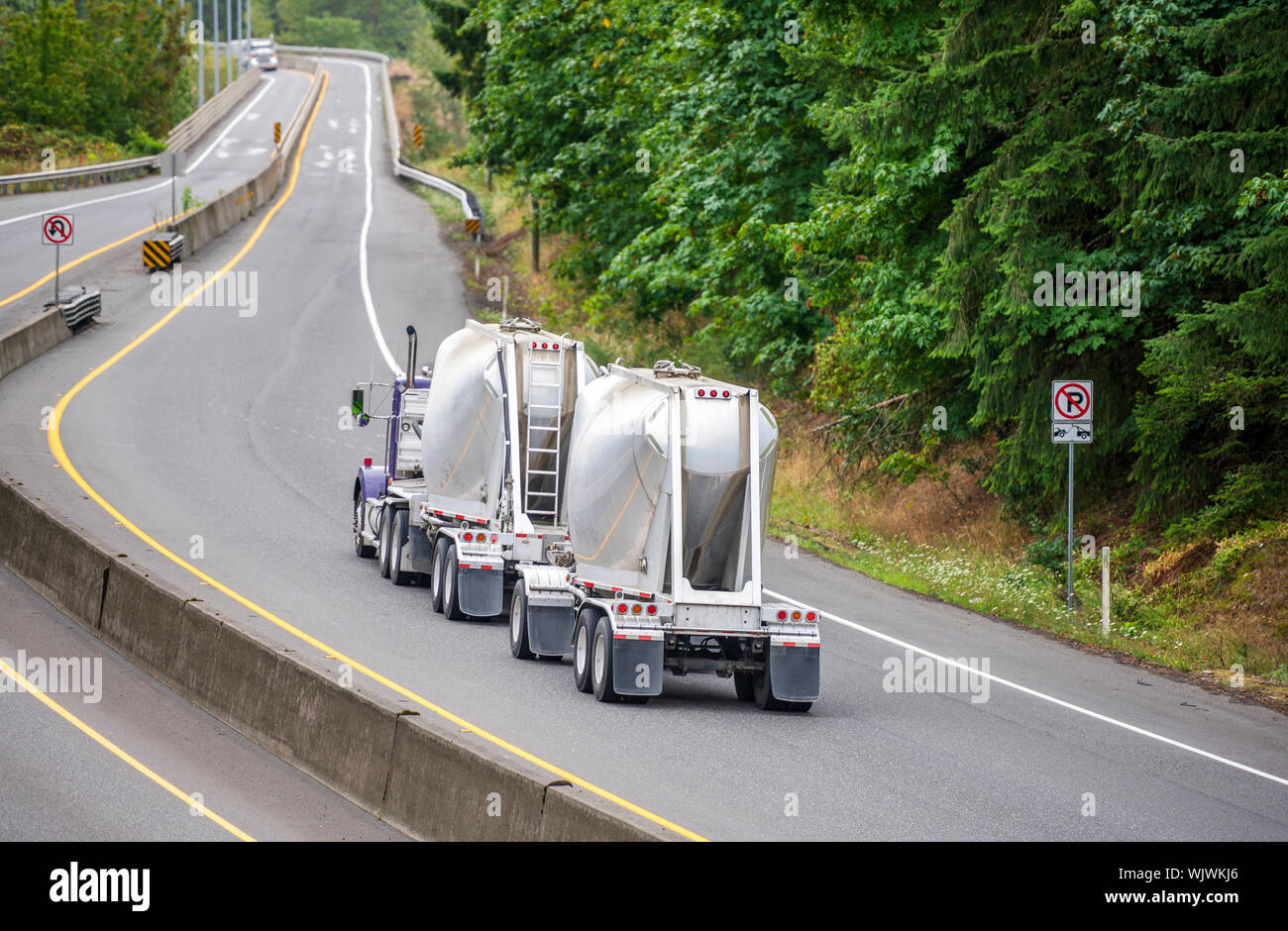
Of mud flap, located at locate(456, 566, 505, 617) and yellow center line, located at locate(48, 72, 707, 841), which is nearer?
yellow center line, located at locate(48, 72, 707, 841)

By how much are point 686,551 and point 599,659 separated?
133 cm

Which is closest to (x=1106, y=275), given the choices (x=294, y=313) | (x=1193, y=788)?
(x=1193, y=788)

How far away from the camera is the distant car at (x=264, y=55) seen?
119 m

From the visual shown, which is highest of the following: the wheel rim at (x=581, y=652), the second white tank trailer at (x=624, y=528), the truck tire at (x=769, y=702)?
the second white tank trailer at (x=624, y=528)

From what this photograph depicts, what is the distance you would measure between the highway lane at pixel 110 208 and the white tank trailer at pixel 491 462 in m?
19.2

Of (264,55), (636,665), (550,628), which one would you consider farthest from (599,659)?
(264,55)

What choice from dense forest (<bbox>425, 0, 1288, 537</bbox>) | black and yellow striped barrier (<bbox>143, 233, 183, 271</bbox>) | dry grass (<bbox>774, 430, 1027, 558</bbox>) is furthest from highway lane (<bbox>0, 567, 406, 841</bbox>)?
black and yellow striped barrier (<bbox>143, 233, 183, 271</bbox>)

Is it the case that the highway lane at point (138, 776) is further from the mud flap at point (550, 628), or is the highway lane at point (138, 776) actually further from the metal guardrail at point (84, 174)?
the metal guardrail at point (84, 174)

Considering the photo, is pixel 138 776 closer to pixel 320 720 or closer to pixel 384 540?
pixel 320 720

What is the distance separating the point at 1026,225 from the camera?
20.2 metres

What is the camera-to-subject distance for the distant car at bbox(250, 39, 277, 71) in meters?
119

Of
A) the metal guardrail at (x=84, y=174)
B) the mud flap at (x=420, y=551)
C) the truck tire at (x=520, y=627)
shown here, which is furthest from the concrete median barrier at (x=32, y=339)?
the metal guardrail at (x=84, y=174)

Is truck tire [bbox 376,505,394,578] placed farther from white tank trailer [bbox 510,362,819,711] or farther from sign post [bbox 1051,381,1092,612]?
sign post [bbox 1051,381,1092,612]
